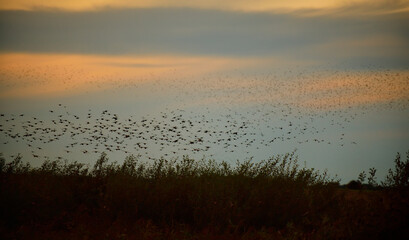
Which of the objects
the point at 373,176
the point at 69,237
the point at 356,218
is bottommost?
the point at 69,237

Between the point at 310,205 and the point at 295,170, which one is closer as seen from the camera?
the point at 310,205

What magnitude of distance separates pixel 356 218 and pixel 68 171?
7.59 meters

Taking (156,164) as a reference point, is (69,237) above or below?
below

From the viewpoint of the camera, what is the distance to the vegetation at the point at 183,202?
9.80 m

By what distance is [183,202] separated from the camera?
11.6 metres

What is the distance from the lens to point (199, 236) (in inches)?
360

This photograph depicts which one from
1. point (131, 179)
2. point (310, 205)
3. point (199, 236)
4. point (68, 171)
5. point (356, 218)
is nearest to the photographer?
point (199, 236)

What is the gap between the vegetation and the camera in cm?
980

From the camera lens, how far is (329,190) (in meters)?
13.1

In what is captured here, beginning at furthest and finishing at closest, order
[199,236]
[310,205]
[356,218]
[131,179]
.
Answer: [131,179], [310,205], [356,218], [199,236]

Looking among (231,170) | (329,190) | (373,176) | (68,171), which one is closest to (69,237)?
(68,171)

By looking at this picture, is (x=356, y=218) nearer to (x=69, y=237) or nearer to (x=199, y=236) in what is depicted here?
(x=199, y=236)

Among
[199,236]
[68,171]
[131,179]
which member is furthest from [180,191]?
[68,171]

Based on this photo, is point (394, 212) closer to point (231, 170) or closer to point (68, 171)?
point (231, 170)
